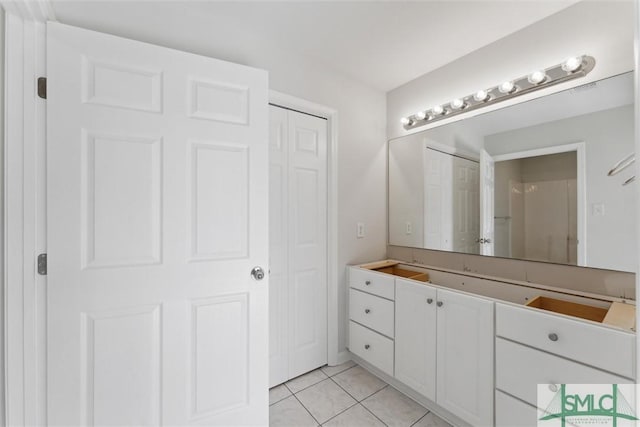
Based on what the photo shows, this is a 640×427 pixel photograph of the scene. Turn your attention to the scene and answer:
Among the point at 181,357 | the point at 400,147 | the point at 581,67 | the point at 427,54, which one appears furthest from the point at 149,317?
the point at 581,67

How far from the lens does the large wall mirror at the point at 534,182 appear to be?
4.47 feet

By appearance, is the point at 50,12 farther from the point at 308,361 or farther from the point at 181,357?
the point at 308,361

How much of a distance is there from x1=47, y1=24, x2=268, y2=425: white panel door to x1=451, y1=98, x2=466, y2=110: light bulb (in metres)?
1.39

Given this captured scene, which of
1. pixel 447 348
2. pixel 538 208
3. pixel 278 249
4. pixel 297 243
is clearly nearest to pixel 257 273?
pixel 278 249

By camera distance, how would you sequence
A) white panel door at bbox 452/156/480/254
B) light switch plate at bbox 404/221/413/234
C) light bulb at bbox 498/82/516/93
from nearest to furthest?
1. light bulb at bbox 498/82/516/93
2. white panel door at bbox 452/156/480/254
3. light switch plate at bbox 404/221/413/234

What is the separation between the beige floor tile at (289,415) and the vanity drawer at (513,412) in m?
0.98

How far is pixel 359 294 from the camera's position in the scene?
2.11 metres

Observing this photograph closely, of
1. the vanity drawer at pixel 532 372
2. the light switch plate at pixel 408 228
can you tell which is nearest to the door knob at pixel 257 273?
the vanity drawer at pixel 532 372

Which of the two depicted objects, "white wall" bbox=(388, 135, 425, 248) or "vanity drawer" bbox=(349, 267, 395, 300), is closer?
"vanity drawer" bbox=(349, 267, 395, 300)

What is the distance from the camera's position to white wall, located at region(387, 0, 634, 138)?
1.35 metres

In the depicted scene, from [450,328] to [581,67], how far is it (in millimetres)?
1593

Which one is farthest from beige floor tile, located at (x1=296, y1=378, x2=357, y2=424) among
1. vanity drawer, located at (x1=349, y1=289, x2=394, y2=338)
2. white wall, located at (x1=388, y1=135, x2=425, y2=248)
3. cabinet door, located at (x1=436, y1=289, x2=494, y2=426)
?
white wall, located at (x1=388, y1=135, x2=425, y2=248)

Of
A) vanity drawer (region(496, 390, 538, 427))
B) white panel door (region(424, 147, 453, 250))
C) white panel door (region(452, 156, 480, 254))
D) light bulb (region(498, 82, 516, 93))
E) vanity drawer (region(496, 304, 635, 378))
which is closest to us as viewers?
vanity drawer (region(496, 304, 635, 378))

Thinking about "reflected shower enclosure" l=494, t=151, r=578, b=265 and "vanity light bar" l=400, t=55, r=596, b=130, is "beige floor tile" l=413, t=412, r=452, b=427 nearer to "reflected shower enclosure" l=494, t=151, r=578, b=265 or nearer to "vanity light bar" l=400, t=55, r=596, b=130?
"reflected shower enclosure" l=494, t=151, r=578, b=265
